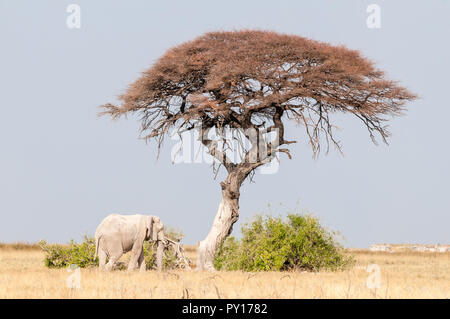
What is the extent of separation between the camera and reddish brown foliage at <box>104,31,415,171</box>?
18.2 meters

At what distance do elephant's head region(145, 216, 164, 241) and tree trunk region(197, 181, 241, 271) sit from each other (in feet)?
9.03

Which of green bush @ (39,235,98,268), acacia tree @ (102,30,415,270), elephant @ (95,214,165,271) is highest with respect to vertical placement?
acacia tree @ (102,30,415,270)

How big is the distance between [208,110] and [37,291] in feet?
32.7

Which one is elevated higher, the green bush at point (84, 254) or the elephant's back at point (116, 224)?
the elephant's back at point (116, 224)

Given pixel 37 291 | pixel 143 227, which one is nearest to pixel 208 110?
pixel 143 227

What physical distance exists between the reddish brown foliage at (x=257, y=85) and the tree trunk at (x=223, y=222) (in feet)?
2.62

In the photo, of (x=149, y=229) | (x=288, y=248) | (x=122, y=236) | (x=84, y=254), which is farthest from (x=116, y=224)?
(x=288, y=248)

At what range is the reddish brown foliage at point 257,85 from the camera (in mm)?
18250

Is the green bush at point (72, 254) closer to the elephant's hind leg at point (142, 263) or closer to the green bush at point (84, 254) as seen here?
the green bush at point (84, 254)

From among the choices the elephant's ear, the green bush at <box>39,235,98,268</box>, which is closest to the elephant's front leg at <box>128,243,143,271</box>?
the elephant's ear

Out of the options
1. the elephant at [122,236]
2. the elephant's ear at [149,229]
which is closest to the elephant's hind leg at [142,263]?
the elephant at [122,236]

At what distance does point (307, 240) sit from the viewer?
1809 cm

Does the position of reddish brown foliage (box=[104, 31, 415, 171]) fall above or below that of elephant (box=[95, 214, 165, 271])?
above

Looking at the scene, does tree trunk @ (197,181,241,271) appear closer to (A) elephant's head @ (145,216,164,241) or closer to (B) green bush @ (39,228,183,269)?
(B) green bush @ (39,228,183,269)
